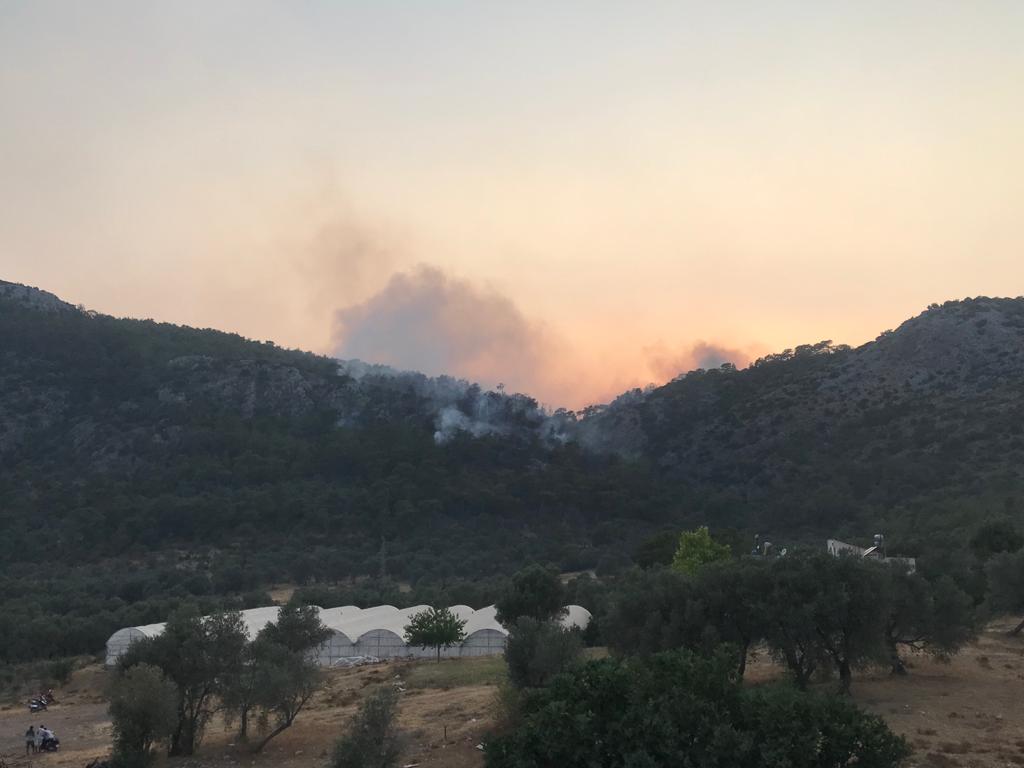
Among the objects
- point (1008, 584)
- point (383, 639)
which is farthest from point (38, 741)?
point (1008, 584)

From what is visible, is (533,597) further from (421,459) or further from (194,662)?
(421,459)

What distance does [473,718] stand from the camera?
96.0 ft

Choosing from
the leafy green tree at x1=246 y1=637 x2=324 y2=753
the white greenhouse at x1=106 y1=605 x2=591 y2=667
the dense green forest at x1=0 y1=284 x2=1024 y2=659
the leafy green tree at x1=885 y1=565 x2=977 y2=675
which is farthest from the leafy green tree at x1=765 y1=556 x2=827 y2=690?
the dense green forest at x1=0 y1=284 x2=1024 y2=659

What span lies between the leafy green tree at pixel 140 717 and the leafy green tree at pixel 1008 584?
33.1 metres

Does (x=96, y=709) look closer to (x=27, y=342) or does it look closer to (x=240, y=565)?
(x=240, y=565)

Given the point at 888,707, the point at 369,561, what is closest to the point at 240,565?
the point at 369,561

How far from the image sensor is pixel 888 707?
2638 centimetres

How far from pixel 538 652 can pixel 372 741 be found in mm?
8440

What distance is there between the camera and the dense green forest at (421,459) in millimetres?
87000

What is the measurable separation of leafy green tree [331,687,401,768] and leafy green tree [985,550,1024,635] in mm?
29484

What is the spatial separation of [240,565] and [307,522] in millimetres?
17261

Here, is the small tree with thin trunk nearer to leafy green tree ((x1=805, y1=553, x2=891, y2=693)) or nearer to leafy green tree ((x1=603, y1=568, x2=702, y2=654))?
leafy green tree ((x1=603, y1=568, x2=702, y2=654))

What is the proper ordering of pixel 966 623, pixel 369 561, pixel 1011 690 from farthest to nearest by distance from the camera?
pixel 369 561, pixel 966 623, pixel 1011 690

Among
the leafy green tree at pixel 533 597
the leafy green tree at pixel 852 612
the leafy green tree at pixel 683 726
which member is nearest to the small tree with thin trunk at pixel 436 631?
the leafy green tree at pixel 533 597
